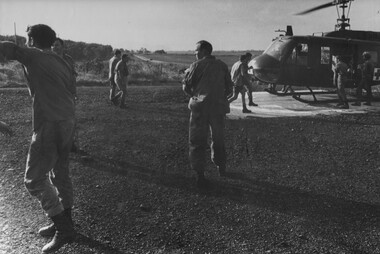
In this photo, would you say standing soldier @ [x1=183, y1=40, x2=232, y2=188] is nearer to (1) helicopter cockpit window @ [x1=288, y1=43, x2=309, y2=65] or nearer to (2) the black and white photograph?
(2) the black and white photograph

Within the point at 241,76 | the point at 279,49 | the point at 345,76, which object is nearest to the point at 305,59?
the point at 279,49

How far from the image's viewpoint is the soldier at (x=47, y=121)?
350 cm

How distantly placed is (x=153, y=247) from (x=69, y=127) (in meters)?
1.50

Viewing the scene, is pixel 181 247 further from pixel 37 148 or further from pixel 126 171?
pixel 126 171

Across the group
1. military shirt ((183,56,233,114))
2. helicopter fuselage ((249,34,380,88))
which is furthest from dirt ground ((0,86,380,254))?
helicopter fuselage ((249,34,380,88))

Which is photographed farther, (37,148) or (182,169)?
(182,169)

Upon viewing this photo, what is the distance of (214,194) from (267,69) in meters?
8.94

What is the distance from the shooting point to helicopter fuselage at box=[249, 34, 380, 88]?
13.0m

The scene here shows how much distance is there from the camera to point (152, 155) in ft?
21.9

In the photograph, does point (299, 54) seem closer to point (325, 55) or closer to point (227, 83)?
point (325, 55)

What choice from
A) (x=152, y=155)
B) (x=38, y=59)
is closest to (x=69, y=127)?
(x=38, y=59)

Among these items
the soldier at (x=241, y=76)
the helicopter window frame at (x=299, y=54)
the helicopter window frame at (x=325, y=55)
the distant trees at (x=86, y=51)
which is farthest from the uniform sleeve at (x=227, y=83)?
the distant trees at (x=86, y=51)

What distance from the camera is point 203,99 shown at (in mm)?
5234

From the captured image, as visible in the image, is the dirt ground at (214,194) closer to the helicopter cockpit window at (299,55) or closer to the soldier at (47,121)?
the soldier at (47,121)
